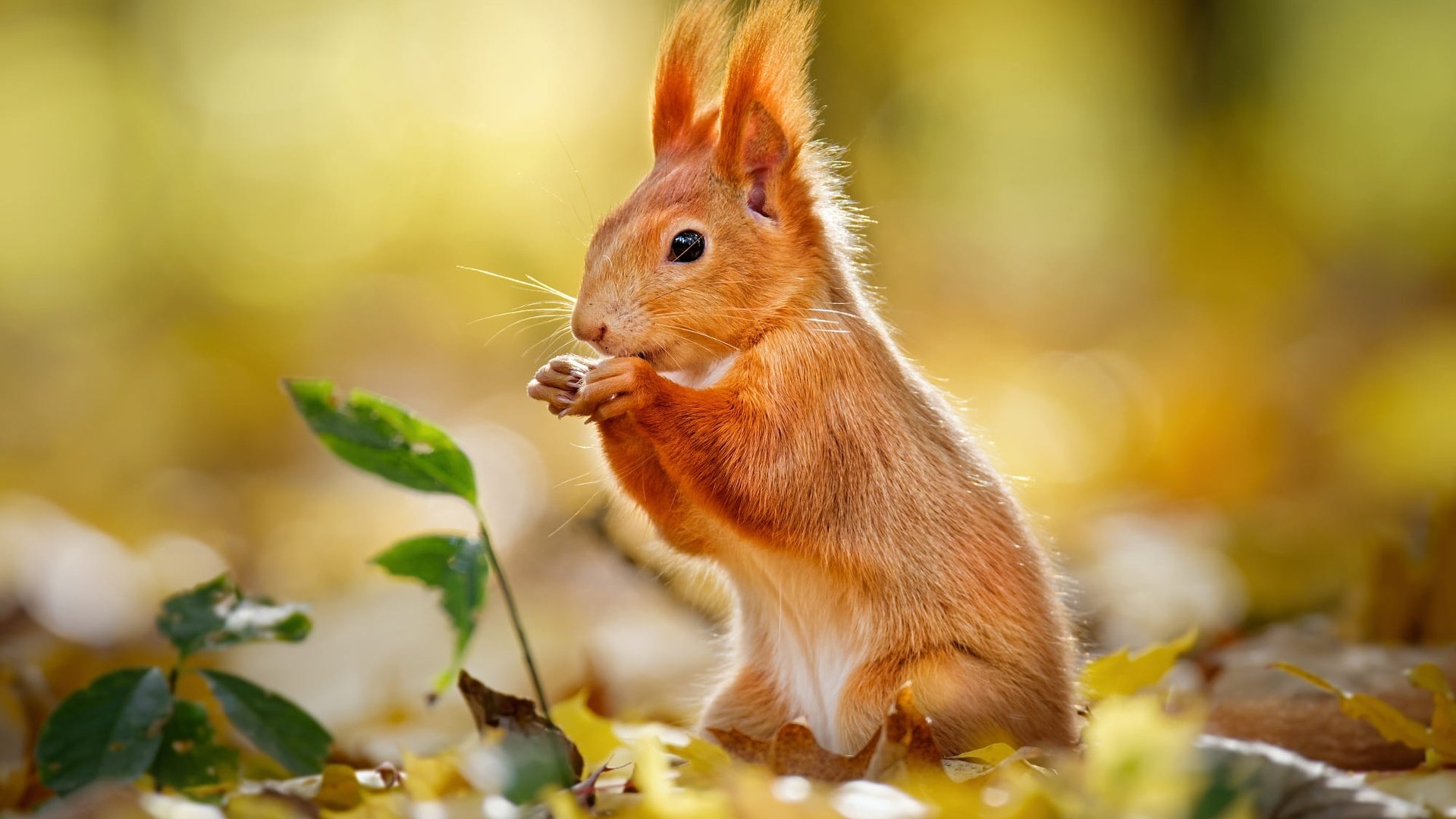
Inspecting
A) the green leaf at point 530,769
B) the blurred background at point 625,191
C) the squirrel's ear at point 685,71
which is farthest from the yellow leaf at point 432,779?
the blurred background at point 625,191

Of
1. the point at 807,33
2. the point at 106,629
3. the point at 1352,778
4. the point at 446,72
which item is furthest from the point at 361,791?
the point at 446,72

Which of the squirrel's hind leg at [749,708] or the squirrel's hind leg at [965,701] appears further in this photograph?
the squirrel's hind leg at [749,708]

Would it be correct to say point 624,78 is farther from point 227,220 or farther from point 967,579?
point 967,579

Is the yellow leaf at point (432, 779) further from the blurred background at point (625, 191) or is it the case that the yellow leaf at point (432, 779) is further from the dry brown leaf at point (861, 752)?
the blurred background at point (625, 191)

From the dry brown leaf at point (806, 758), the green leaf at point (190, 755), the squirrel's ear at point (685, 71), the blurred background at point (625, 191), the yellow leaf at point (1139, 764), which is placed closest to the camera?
the yellow leaf at point (1139, 764)

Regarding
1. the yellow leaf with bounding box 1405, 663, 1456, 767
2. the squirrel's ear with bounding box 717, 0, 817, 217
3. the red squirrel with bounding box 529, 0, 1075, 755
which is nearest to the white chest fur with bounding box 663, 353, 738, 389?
the red squirrel with bounding box 529, 0, 1075, 755

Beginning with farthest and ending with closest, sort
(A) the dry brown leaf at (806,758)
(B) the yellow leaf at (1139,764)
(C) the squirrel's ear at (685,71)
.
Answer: (C) the squirrel's ear at (685,71), (A) the dry brown leaf at (806,758), (B) the yellow leaf at (1139,764)

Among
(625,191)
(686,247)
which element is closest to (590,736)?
(686,247)
